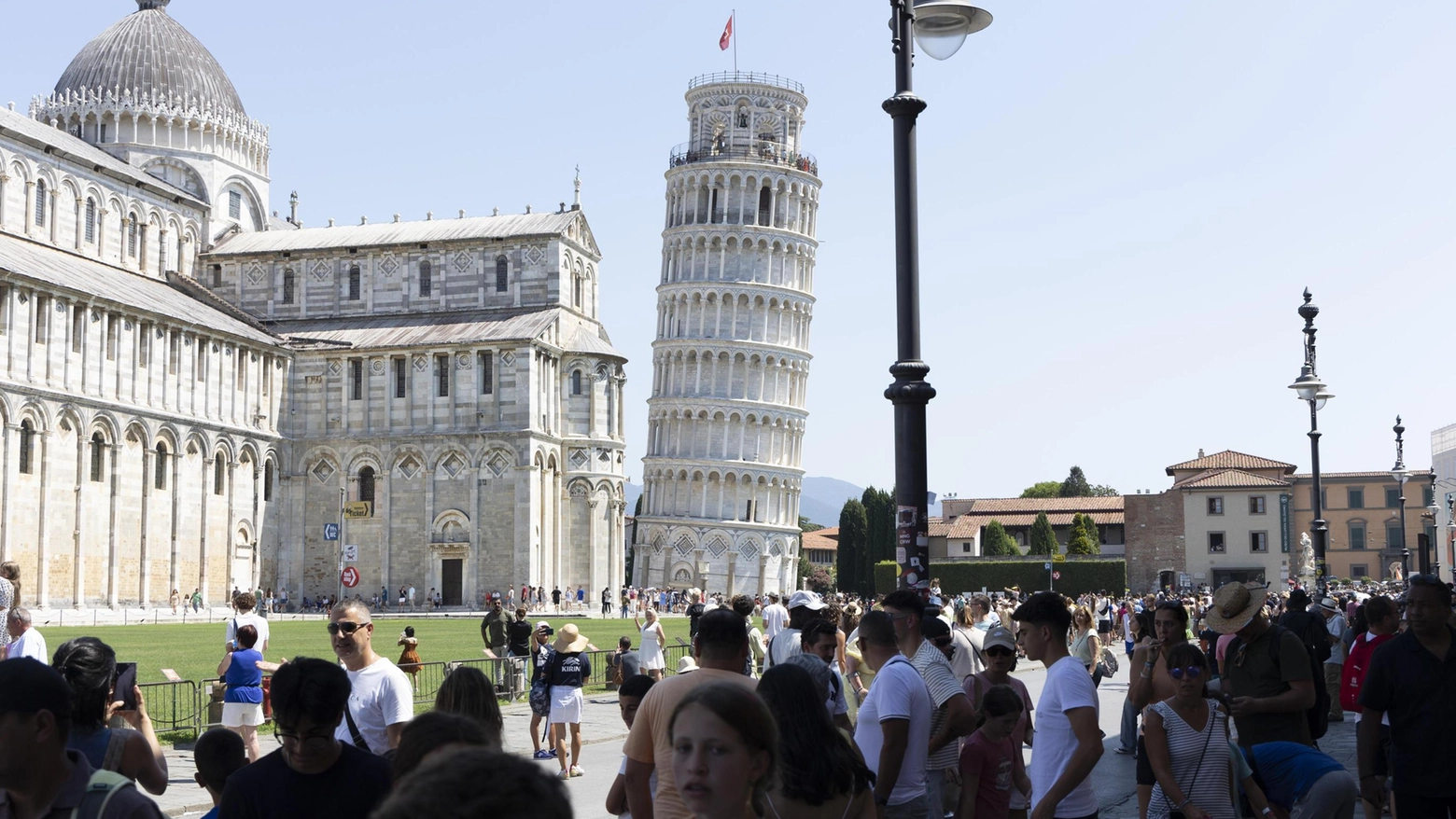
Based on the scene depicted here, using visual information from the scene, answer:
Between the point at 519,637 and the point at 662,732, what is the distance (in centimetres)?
1848

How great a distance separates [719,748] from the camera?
3961mm

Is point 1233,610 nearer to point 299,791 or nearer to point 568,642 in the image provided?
point 299,791

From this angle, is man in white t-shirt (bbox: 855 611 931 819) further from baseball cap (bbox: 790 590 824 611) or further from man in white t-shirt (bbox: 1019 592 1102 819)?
baseball cap (bbox: 790 590 824 611)

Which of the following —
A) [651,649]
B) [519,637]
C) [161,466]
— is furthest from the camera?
[161,466]

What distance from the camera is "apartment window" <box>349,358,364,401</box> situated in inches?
2552

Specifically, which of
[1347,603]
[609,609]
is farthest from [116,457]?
[1347,603]

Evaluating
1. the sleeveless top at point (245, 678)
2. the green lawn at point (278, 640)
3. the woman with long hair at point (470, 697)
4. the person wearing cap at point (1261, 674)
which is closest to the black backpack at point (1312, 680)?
the person wearing cap at point (1261, 674)

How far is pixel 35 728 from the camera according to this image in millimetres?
4602

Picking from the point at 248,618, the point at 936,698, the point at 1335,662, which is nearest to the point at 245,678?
the point at 248,618

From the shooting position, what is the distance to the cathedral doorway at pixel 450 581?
63.1 meters

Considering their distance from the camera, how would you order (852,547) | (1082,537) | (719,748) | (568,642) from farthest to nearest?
(852,547) → (1082,537) → (568,642) → (719,748)

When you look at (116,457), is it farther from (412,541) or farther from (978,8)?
(978,8)

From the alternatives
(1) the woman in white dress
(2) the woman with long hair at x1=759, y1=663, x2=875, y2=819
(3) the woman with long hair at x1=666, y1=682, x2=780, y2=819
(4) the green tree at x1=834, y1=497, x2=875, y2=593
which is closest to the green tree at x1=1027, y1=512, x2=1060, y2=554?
(4) the green tree at x1=834, y1=497, x2=875, y2=593

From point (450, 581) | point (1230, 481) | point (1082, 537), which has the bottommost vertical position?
point (450, 581)
